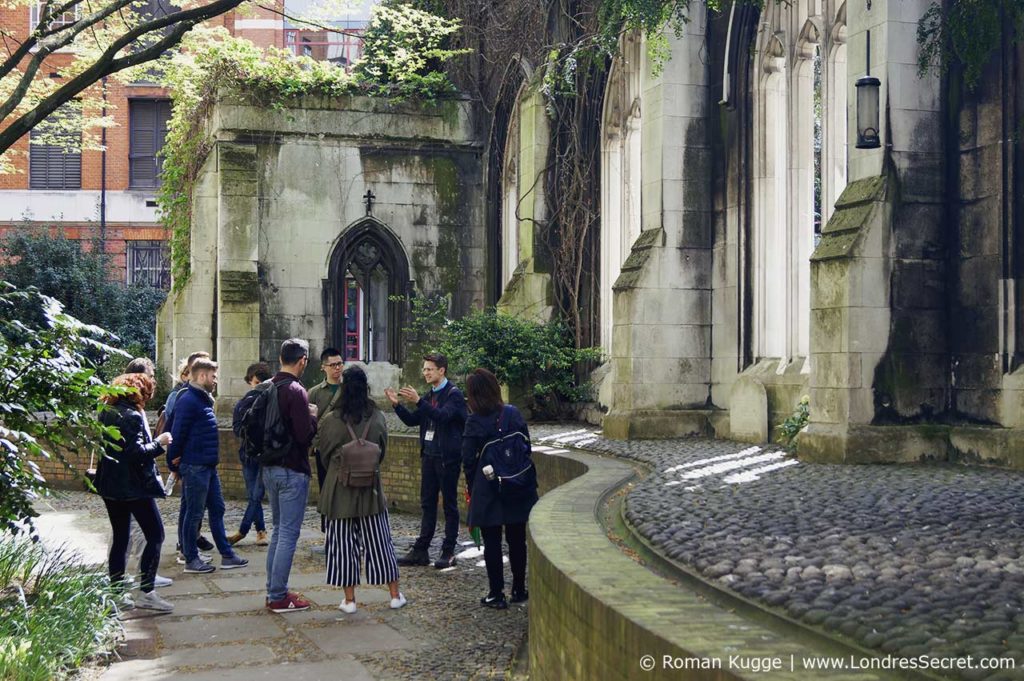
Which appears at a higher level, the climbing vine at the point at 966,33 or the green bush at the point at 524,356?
the climbing vine at the point at 966,33

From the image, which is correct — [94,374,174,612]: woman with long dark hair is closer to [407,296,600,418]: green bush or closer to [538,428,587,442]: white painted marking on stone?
[538,428,587,442]: white painted marking on stone

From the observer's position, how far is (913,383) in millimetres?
11180

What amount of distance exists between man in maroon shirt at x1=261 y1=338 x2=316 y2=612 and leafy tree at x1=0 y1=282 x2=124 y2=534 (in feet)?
4.54

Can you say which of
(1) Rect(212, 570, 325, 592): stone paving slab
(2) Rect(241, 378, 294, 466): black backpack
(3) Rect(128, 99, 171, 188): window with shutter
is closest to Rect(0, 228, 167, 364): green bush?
(3) Rect(128, 99, 171, 188): window with shutter

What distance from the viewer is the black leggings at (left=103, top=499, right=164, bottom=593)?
333 inches

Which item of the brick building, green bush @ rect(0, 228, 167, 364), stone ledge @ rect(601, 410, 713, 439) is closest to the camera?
stone ledge @ rect(601, 410, 713, 439)

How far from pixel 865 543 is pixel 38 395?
14.9 ft

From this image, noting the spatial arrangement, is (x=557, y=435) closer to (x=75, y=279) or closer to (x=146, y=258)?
(x=75, y=279)

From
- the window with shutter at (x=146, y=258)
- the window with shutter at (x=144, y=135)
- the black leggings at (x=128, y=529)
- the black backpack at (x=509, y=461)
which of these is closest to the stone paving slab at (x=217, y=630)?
the black leggings at (x=128, y=529)

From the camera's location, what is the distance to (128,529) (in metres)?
8.55

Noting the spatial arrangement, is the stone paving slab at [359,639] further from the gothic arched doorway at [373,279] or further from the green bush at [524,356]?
the gothic arched doorway at [373,279]

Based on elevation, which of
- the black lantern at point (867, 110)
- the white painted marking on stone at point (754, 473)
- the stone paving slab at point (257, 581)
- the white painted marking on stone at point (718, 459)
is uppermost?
the black lantern at point (867, 110)

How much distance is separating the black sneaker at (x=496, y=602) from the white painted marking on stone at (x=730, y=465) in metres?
2.08

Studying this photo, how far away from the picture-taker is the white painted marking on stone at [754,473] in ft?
32.1
